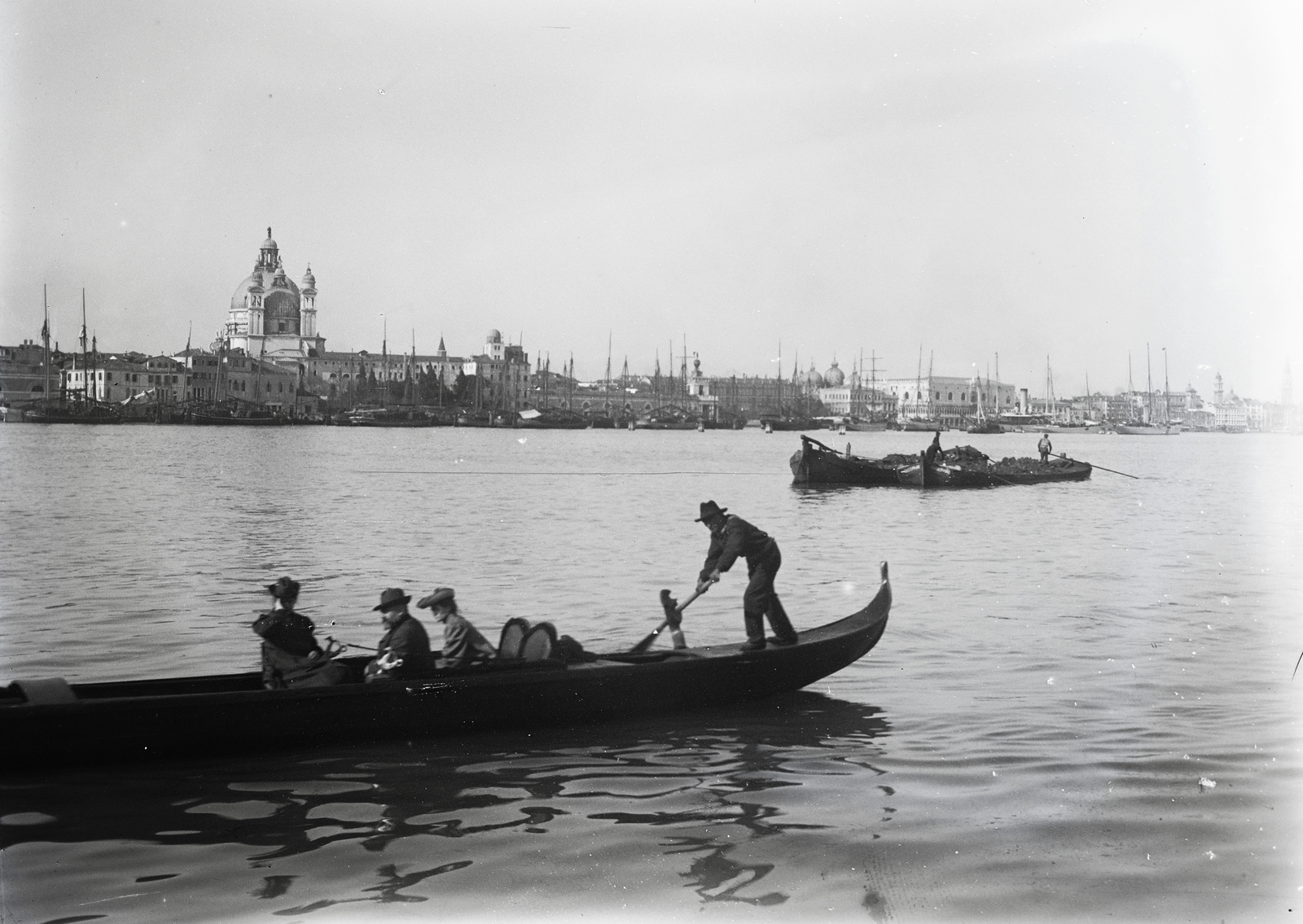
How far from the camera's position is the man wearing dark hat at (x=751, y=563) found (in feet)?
32.4

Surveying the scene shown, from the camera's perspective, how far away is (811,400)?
165375mm

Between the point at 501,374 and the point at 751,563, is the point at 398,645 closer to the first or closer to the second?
the point at 751,563

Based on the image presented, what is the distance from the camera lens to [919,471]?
4441cm

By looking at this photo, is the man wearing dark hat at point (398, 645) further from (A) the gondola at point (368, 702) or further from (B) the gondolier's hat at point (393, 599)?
(A) the gondola at point (368, 702)

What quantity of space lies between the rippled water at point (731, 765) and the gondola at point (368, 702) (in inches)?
6.3

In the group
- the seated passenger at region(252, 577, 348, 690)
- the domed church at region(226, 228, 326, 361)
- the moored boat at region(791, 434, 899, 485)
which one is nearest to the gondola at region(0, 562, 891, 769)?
the seated passenger at region(252, 577, 348, 690)

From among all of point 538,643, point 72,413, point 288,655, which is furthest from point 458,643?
point 72,413

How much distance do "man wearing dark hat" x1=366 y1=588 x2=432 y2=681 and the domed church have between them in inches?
5427

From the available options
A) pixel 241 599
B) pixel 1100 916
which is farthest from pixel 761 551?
pixel 241 599

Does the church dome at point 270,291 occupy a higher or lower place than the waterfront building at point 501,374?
higher

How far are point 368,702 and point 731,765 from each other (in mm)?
2543

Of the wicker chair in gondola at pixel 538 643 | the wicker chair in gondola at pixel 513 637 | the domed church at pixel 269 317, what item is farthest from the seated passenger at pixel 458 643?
the domed church at pixel 269 317

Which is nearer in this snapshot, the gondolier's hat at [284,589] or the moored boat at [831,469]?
the gondolier's hat at [284,589]

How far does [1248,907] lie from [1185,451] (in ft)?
282
